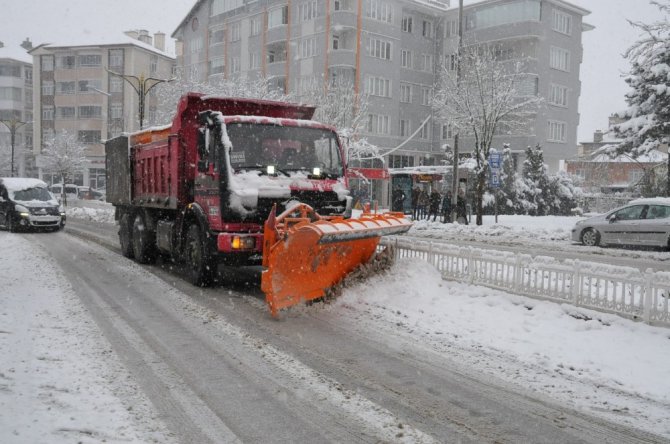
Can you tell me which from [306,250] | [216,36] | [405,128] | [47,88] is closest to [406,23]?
[405,128]

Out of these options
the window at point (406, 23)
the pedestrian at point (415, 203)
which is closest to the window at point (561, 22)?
the window at point (406, 23)

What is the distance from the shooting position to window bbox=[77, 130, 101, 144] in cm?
6812

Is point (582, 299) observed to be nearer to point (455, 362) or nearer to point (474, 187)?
point (455, 362)

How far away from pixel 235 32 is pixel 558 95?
28160mm

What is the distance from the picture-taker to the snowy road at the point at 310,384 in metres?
4.34

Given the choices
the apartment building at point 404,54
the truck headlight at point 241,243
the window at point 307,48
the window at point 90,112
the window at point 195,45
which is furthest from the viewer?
the window at point 90,112

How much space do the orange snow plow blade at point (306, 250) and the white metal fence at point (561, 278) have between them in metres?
1.61

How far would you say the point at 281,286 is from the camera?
25.4ft

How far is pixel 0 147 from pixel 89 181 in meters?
14.7

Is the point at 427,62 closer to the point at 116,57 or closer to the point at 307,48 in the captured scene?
the point at 307,48

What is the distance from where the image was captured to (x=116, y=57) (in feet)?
222

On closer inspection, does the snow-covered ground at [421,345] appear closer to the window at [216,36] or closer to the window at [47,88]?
the window at [216,36]

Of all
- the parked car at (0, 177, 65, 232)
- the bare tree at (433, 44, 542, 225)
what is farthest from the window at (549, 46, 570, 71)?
the parked car at (0, 177, 65, 232)

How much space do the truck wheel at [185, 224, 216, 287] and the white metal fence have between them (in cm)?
309
